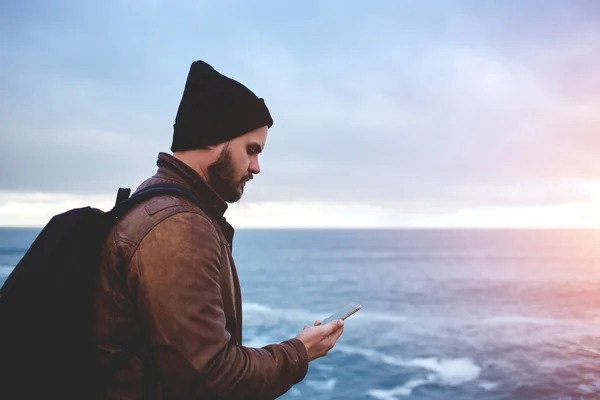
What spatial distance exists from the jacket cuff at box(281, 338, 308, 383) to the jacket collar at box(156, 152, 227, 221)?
0.78 meters

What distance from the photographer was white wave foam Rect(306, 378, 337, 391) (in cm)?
2992

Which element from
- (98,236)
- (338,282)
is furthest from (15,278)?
(338,282)

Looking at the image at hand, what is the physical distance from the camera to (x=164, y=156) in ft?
8.61

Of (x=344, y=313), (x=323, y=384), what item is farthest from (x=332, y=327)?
(x=323, y=384)

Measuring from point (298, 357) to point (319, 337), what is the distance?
0.23 m

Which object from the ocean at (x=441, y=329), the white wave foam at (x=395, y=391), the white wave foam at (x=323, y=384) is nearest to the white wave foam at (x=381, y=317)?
the ocean at (x=441, y=329)

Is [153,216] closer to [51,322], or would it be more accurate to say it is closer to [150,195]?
[150,195]

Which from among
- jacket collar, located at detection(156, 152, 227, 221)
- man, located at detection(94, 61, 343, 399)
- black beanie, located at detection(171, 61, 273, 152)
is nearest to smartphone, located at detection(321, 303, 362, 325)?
man, located at detection(94, 61, 343, 399)

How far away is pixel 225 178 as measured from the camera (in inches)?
105

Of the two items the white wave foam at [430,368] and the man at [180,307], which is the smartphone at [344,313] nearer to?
the man at [180,307]

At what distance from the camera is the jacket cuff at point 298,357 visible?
2470mm

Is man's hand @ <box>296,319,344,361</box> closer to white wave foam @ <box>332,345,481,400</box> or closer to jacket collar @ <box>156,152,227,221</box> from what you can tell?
jacket collar @ <box>156,152,227,221</box>

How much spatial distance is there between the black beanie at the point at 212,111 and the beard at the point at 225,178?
3.8 inches

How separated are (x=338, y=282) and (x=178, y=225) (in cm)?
9087
